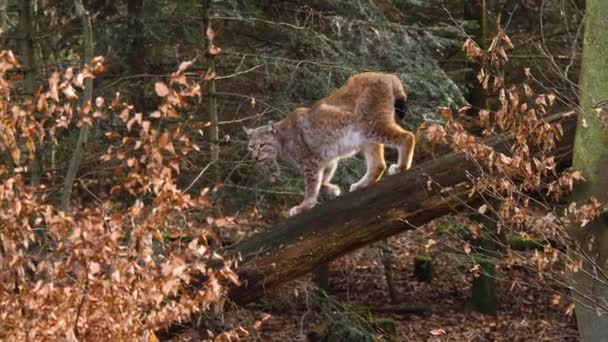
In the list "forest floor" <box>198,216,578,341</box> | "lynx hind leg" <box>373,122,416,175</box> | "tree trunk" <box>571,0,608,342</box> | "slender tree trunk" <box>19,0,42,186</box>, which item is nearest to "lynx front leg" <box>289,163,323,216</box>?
"lynx hind leg" <box>373,122,416,175</box>

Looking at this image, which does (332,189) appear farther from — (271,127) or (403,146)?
(403,146)

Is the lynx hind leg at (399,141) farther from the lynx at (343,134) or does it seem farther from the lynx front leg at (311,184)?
the lynx front leg at (311,184)

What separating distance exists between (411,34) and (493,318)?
18.2 feet

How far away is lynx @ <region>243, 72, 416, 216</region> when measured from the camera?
27.2 feet

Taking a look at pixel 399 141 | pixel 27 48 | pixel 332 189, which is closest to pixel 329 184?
pixel 332 189

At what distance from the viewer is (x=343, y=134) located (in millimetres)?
8672

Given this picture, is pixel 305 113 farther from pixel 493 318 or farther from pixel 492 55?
pixel 493 318

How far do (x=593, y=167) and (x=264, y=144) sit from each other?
345 cm

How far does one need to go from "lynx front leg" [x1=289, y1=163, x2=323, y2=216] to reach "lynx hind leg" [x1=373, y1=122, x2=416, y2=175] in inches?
35.2

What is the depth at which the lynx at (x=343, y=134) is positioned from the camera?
8.29 m

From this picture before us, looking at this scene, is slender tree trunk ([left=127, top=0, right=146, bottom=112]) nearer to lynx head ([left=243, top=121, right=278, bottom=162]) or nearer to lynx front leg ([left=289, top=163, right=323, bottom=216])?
lynx head ([left=243, top=121, right=278, bottom=162])

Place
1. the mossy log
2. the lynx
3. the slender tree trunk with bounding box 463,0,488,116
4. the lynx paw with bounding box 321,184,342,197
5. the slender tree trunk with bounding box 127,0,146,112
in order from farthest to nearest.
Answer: the slender tree trunk with bounding box 463,0,488,116
the slender tree trunk with bounding box 127,0,146,112
the lynx paw with bounding box 321,184,342,197
the lynx
the mossy log

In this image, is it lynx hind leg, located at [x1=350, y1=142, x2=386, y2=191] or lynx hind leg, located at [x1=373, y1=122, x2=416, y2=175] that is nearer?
lynx hind leg, located at [x1=373, y1=122, x2=416, y2=175]

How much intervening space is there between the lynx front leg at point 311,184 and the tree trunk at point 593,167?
8.22 feet
